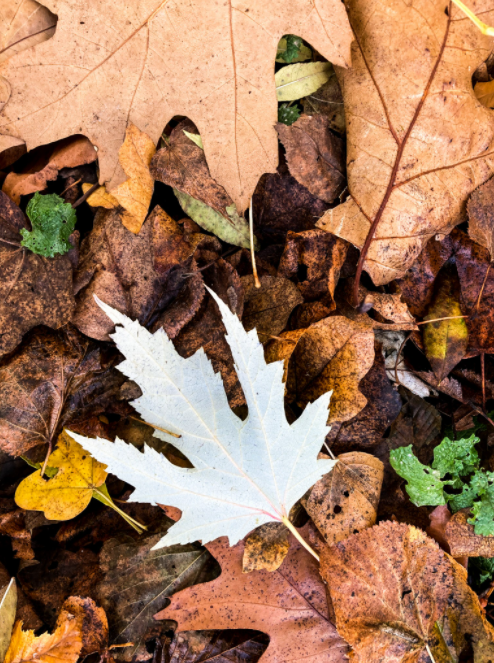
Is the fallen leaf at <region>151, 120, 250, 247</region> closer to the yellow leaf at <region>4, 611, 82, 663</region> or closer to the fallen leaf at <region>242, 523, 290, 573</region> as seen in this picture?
the fallen leaf at <region>242, 523, 290, 573</region>

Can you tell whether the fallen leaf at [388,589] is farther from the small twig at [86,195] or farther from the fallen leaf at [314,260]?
the small twig at [86,195]

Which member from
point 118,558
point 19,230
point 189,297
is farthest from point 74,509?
point 19,230

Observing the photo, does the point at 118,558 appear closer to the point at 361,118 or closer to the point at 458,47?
the point at 361,118

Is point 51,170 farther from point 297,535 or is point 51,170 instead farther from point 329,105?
point 297,535

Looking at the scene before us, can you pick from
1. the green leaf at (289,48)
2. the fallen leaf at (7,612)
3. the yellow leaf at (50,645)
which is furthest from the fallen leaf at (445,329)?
the fallen leaf at (7,612)

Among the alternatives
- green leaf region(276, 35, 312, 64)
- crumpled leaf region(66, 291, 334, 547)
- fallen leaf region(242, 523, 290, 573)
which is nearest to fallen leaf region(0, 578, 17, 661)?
crumpled leaf region(66, 291, 334, 547)
